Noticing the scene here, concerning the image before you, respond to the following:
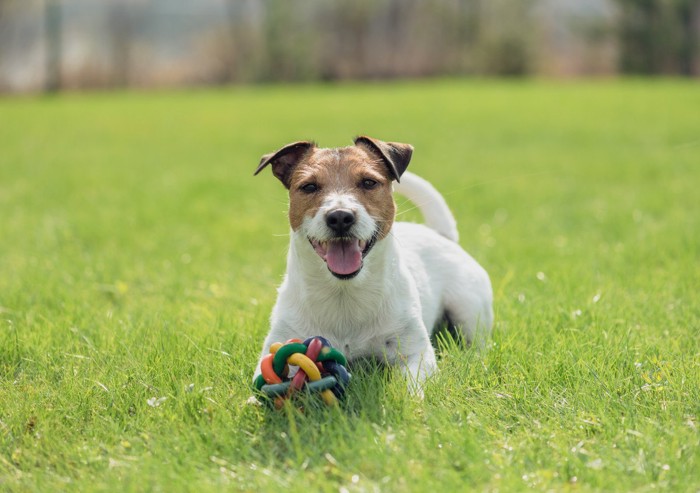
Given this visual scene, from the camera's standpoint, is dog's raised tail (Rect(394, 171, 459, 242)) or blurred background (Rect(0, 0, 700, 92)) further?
blurred background (Rect(0, 0, 700, 92))

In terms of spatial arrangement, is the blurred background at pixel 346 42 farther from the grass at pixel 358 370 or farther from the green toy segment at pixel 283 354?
the green toy segment at pixel 283 354

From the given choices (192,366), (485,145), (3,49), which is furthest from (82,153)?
(3,49)

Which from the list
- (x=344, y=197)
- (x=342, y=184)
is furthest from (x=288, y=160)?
(x=344, y=197)

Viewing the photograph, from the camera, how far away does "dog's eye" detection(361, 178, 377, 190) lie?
14.0 feet

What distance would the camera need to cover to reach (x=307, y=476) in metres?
3.33

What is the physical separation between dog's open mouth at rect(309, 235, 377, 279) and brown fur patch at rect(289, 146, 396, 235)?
0.16 m

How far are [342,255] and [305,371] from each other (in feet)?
1.94

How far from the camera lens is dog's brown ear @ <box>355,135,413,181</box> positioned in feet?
14.3

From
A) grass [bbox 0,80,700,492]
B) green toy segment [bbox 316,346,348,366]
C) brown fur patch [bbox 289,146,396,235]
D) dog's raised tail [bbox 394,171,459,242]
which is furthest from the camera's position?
dog's raised tail [bbox 394,171,459,242]

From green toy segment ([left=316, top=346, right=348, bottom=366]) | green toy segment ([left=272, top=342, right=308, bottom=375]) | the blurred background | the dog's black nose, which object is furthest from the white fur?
the blurred background

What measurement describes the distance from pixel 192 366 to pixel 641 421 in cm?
218

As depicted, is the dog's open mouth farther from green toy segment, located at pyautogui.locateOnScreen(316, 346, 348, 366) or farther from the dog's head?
green toy segment, located at pyautogui.locateOnScreen(316, 346, 348, 366)

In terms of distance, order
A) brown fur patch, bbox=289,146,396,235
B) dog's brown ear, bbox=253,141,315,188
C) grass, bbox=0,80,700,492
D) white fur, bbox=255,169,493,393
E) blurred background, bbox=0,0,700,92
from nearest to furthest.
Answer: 1. grass, bbox=0,80,700,492
2. brown fur patch, bbox=289,146,396,235
3. white fur, bbox=255,169,493,393
4. dog's brown ear, bbox=253,141,315,188
5. blurred background, bbox=0,0,700,92

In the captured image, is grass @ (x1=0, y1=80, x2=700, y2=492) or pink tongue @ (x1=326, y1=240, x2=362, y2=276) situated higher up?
pink tongue @ (x1=326, y1=240, x2=362, y2=276)
